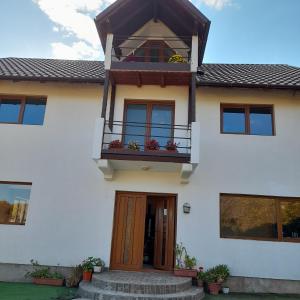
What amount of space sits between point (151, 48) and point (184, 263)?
7.76 metres

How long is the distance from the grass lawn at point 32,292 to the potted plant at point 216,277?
3897 mm

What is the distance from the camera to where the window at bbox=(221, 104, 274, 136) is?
10648mm

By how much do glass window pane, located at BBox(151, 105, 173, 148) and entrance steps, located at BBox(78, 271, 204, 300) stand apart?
4.33m

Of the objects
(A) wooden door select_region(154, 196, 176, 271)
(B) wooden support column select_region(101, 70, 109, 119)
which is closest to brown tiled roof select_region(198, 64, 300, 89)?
(B) wooden support column select_region(101, 70, 109, 119)

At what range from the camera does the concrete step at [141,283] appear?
25.7 ft

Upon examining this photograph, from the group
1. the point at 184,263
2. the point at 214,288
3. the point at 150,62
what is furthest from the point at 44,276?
the point at 150,62

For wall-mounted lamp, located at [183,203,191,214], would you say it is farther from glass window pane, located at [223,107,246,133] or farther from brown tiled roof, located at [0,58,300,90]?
brown tiled roof, located at [0,58,300,90]

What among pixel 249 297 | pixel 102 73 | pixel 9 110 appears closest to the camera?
pixel 249 297

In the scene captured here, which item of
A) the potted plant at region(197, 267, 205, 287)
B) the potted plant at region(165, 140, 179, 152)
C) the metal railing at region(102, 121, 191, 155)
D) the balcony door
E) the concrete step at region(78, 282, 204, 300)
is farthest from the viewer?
the balcony door

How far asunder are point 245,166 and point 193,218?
2.48m

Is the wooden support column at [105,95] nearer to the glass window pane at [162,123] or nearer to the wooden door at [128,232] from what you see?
the glass window pane at [162,123]

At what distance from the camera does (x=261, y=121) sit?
35.3 ft

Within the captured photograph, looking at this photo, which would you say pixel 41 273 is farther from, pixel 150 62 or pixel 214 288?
pixel 150 62

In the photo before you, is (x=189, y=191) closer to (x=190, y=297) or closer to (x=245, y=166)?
(x=245, y=166)
